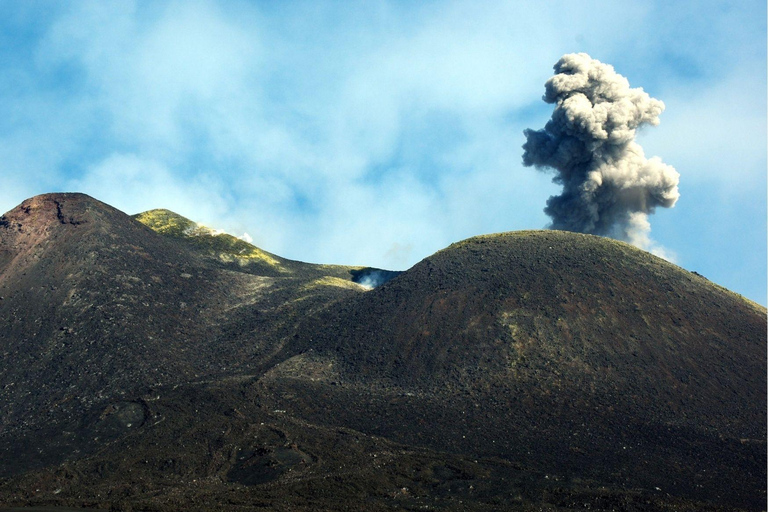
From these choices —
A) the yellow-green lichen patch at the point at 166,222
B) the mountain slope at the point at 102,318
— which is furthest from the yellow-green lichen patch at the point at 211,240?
the mountain slope at the point at 102,318

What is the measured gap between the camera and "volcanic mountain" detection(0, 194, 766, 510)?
109 ft

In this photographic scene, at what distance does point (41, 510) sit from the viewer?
96.6ft

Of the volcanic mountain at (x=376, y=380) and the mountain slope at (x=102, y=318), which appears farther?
the mountain slope at (x=102, y=318)

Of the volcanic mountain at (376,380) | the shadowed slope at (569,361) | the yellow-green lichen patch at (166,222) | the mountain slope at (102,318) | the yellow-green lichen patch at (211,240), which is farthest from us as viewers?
the yellow-green lichen patch at (166,222)

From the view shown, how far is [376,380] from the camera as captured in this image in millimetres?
50062

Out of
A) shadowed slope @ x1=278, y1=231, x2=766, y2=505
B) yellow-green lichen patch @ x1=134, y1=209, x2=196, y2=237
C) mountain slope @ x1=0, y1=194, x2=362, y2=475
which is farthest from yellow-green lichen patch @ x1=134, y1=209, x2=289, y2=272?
shadowed slope @ x1=278, y1=231, x2=766, y2=505

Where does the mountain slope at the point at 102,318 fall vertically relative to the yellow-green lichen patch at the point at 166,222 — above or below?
below

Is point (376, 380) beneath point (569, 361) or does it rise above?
beneath

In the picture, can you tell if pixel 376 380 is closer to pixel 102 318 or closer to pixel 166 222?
pixel 102 318

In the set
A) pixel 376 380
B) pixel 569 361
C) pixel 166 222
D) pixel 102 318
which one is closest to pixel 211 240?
pixel 166 222

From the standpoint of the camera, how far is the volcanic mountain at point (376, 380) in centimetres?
3309

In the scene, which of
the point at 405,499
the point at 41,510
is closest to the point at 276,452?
the point at 405,499

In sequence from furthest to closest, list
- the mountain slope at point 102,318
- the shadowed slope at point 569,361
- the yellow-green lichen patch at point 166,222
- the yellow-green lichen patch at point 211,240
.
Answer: the yellow-green lichen patch at point 166,222
the yellow-green lichen patch at point 211,240
the mountain slope at point 102,318
the shadowed slope at point 569,361

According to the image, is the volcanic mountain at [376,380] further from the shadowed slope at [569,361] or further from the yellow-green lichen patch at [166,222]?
the yellow-green lichen patch at [166,222]
